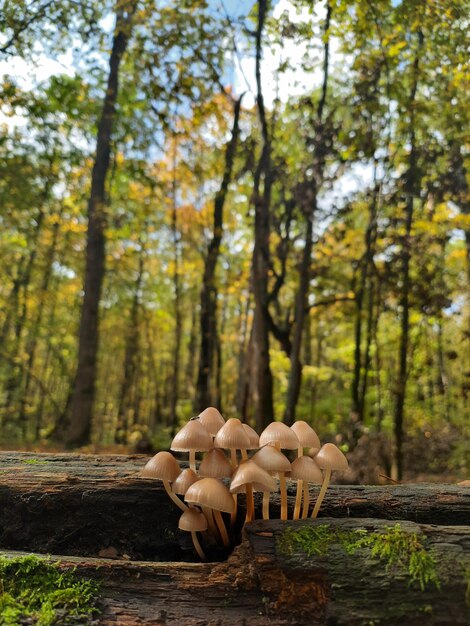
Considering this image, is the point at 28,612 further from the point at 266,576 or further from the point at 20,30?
the point at 20,30

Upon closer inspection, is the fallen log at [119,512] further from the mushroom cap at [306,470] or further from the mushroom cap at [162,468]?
the mushroom cap at [306,470]

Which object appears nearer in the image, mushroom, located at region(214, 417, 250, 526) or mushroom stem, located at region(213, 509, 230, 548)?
mushroom, located at region(214, 417, 250, 526)

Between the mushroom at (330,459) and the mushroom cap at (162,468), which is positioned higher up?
the mushroom at (330,459)

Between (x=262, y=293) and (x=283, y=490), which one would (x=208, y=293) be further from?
(x=283, y=490)

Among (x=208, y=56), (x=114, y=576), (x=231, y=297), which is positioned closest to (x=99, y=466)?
(x=114, y=576)

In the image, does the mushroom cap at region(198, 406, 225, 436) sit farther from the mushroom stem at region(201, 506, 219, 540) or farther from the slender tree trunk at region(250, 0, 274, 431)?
the slender tree trunk at region(250, 0, 274, 431)

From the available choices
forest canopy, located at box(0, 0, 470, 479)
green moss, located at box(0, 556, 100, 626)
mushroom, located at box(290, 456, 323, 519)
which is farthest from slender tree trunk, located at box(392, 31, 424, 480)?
green moss, located at box(0, 556, 100, 626)

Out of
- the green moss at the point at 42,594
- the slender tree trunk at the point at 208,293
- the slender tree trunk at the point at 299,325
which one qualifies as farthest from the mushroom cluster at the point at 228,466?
the slender tree trunk at the point at 208,293
